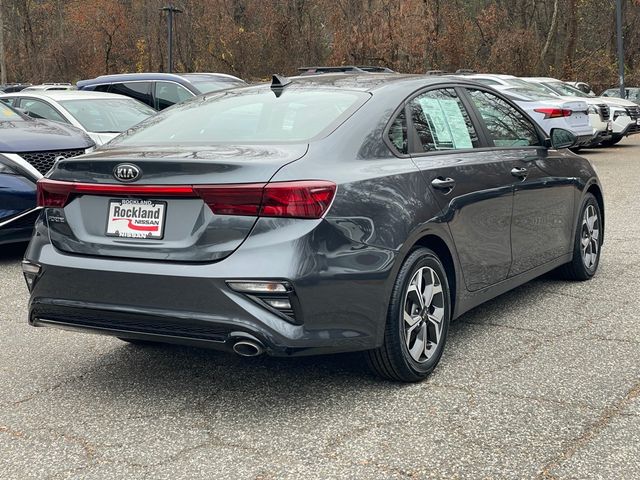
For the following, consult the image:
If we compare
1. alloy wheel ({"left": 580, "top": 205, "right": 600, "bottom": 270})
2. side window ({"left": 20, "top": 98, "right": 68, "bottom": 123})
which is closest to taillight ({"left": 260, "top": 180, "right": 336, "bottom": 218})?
alloy wheel ({"left": 580, "top": 205, "right": 600, "bottom": 270})

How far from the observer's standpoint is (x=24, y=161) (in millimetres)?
7715

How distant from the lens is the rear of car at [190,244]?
363 centimetres

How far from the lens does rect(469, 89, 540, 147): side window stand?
17.6ft

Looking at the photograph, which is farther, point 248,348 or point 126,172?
point 126,172

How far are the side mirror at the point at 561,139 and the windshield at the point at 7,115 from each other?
17.7ft

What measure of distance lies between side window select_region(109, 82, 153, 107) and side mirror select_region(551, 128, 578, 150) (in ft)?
32.2

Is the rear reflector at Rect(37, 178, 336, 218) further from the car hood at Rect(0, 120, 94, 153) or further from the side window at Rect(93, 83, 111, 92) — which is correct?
the side window at Rect(93, 83, 111, 92)

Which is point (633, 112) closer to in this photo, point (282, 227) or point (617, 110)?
point (617, 110)

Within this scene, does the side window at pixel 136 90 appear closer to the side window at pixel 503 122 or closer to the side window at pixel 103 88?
the side window at pixel 103 88

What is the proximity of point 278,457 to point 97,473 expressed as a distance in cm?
69

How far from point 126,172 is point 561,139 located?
11.1 ft

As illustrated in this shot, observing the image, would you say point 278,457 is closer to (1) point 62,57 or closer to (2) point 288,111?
(2) point 288,111

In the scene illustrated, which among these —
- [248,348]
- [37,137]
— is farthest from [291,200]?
[37,137]

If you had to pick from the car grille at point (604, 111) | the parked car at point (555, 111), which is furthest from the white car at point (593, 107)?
the parked car at point (555, 111)
